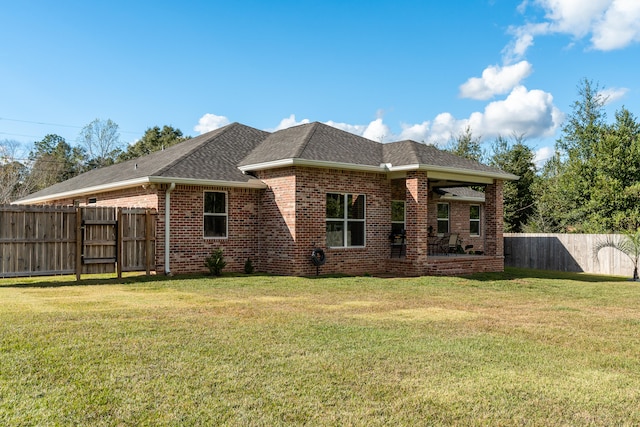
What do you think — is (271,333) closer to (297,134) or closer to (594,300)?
(594,300)

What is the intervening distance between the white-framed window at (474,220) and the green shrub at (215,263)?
13.8 m

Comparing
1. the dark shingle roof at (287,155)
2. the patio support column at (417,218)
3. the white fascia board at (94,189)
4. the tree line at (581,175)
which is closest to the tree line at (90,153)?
the white fascia board at (94,189)

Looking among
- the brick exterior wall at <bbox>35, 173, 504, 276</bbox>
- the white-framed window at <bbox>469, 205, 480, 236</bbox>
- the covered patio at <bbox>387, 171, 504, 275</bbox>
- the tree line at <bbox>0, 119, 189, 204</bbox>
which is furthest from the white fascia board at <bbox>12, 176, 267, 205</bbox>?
the tree line at <bbox>0, 119, 189, 204</bbox>

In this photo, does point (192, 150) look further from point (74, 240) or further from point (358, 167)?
point (358, 167)

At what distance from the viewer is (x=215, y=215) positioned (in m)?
15.8

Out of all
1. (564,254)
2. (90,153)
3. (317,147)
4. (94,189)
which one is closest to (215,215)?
(317,147)

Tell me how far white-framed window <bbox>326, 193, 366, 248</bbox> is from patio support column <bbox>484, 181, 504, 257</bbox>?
531 cm

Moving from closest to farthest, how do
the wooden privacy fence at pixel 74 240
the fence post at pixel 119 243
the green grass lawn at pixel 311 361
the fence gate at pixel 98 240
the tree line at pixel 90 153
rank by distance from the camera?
1. the green grass lawn at pixel 311 361
2. the wooden privacy fence at pixel 74 240
3. the fence gate at pixel 98 240
4. the fence post at pixel 119 243
5. the tree line at pixel 90 153

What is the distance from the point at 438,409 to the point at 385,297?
273 inches

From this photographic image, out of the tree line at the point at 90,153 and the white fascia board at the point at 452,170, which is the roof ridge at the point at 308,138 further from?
the tree line at the point at 90,153

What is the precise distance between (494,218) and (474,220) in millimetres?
5981

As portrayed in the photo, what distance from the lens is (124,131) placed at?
53.4 m

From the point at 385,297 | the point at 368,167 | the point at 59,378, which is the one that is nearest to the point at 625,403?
the point at 59,378

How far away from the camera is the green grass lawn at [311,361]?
4.25 m
